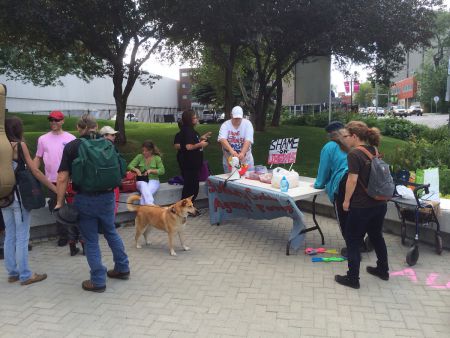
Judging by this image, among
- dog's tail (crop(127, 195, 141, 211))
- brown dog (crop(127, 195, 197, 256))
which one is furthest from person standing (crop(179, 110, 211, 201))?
brown dog (crop(127, 195, 197, 256))

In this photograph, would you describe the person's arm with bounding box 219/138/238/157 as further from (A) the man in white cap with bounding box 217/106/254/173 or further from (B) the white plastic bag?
(B) the white plastic bag

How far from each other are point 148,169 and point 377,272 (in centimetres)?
380

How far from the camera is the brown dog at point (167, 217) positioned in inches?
208

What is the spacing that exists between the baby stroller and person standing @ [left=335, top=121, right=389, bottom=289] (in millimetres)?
789

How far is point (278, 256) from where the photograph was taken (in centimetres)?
532

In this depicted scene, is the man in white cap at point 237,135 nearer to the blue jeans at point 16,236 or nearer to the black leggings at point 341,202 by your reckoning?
the black leggings at point 341,202

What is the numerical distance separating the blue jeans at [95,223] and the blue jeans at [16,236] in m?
0.66

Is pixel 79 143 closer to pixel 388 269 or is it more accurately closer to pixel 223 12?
pixel 388 269

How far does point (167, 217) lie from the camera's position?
538 cm

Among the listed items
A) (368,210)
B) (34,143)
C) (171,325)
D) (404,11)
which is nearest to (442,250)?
(368,210)

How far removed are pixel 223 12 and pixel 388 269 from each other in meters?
6.10

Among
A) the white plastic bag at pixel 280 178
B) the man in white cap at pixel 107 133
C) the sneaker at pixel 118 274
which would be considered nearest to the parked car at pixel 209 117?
the white plastic bag at pixel 280 178

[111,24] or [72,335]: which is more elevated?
[111,24]

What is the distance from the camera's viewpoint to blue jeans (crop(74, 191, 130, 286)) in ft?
13.5
